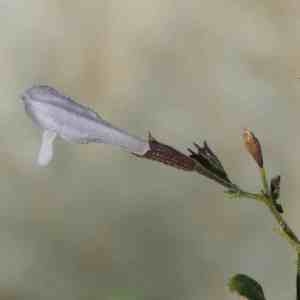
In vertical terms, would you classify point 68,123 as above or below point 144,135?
below

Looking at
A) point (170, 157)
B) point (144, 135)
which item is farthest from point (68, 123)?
point (144, 135)

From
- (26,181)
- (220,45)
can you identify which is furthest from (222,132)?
(26,181)

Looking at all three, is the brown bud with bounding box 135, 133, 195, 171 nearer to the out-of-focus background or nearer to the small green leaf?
the small green leaf

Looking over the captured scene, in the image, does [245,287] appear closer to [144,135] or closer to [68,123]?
[68,123]

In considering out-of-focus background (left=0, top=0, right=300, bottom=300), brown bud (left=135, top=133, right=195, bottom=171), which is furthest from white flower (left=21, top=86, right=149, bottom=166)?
out-of-focus background (left=0, top=0, right=300, bottom=300)

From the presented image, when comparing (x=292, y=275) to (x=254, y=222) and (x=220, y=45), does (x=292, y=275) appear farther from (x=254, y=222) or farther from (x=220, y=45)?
(x=220, y=45)

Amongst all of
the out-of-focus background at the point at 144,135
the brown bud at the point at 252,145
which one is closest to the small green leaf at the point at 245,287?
the brown bud at the point at 252,145
